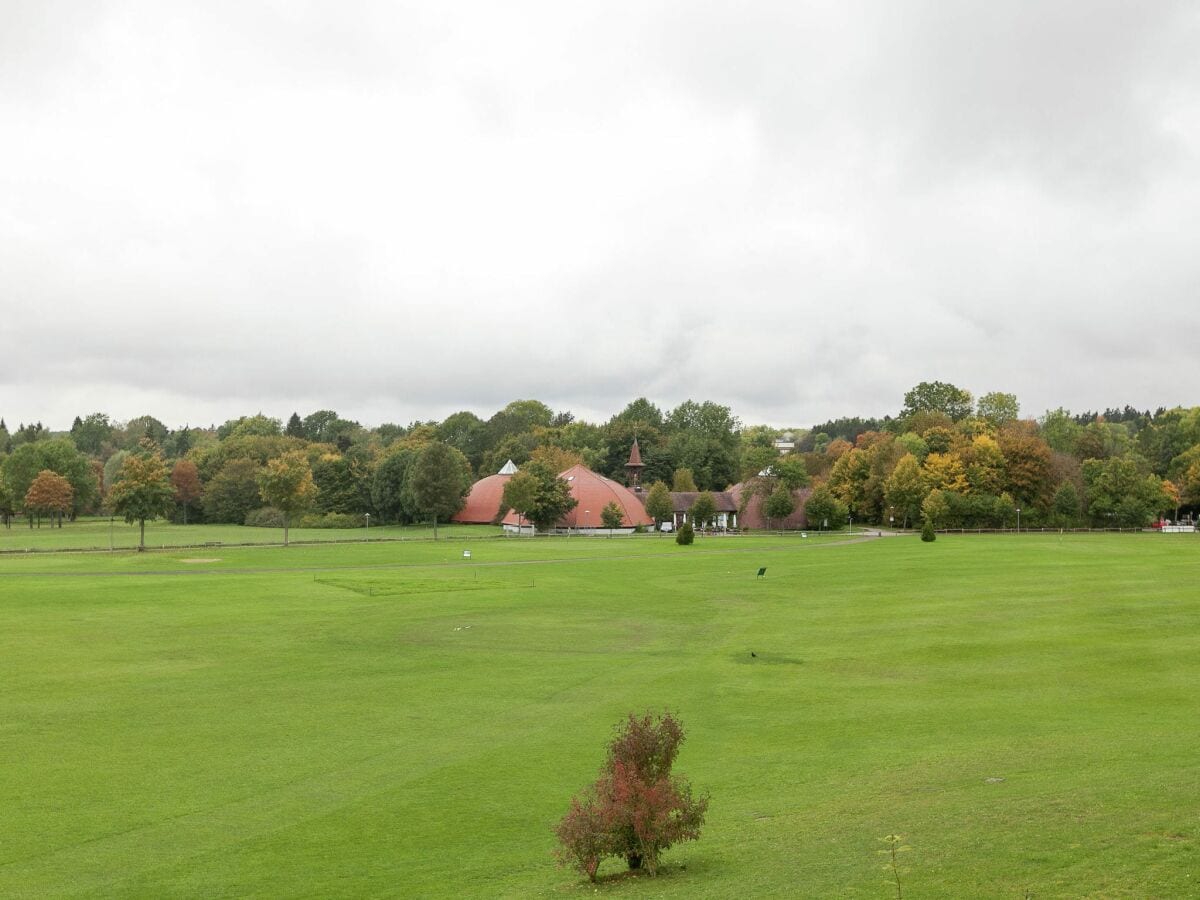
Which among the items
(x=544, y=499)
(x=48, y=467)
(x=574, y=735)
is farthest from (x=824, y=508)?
(x=48, y=467)

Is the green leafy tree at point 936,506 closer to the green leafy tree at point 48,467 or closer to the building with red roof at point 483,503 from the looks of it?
the building with red roof at point 483,503

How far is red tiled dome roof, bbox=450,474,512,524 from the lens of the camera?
13650cm

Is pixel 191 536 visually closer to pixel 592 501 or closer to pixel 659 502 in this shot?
pixel 592 501

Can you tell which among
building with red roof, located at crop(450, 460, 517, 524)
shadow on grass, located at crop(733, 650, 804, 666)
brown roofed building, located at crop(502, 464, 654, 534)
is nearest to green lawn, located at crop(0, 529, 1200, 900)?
shadow on grass, located at crop(733, 650, 804, 666)

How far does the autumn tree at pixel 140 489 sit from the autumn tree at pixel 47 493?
42.8 m

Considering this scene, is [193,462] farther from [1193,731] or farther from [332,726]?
[1193,731]

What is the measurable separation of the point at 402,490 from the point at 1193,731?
11363 cm

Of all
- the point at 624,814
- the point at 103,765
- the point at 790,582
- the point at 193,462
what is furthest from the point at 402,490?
the point at 624,814

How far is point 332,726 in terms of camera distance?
23.5 meters

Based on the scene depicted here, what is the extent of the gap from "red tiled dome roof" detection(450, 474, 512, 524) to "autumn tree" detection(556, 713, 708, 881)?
4797 inches

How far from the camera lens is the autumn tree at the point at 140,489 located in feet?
287

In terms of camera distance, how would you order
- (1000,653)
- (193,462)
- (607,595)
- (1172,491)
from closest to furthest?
(1000,653), (607,595), (1172,491), (193,462)

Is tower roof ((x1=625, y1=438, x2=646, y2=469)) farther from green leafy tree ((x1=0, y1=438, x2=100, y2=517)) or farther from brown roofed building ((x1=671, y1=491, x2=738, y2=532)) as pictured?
green leafy tree ((x1=0, y1=438, x2=100, y2=517))

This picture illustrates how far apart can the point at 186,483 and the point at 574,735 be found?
13888cm
